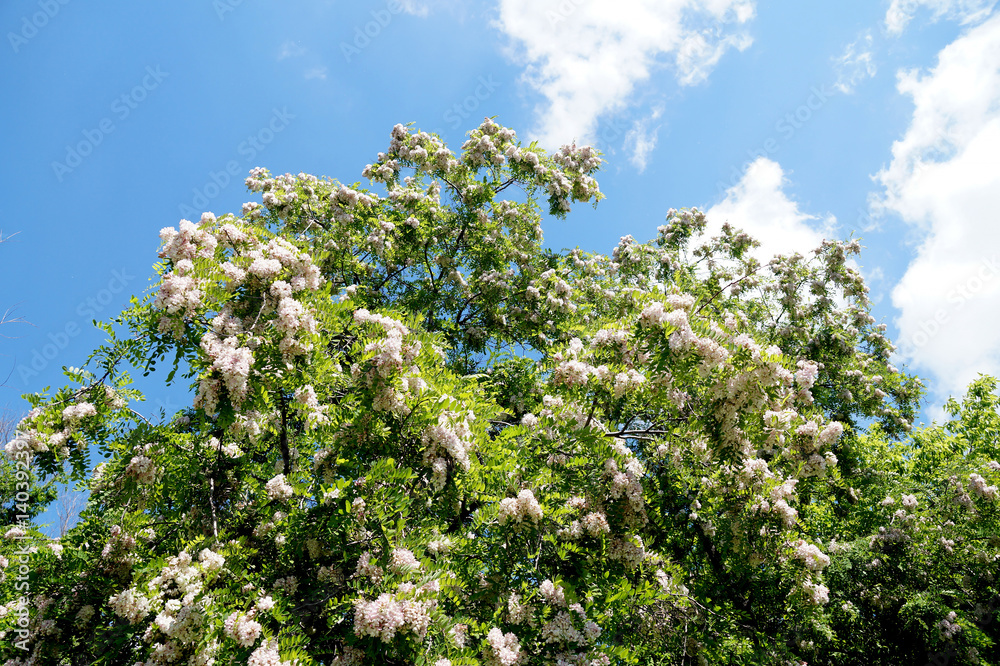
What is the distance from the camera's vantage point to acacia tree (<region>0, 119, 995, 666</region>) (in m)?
4.00

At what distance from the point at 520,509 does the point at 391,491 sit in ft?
3.86

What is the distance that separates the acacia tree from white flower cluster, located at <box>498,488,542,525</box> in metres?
0.02

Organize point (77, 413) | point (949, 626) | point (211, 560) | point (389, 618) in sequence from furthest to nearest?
point (949, 626)
point (77, 413)
point (211, 560)
point (389, 618)

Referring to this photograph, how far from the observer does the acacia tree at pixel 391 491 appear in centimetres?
400

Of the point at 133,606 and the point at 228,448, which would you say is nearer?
the point at 133,606

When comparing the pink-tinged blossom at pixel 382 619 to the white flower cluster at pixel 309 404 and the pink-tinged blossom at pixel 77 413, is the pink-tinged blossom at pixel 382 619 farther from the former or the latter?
the pink-tinged blossom at pixel 77 413

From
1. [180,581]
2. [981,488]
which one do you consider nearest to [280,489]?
[180,581]

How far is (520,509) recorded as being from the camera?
4570 millimetres

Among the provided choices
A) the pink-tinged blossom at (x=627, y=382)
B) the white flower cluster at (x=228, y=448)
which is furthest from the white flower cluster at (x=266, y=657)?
the pink-tinged blossom at (x=627, y=382)

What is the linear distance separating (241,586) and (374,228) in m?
7.04

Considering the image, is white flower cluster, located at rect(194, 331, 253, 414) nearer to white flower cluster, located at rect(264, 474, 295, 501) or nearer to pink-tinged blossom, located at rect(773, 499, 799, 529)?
white flower cluster, located at rect(264, 474, 295, 501)

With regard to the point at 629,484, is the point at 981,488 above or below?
above

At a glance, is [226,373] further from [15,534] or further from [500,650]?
[15,534]

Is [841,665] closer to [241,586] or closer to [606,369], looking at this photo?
[606,369]
